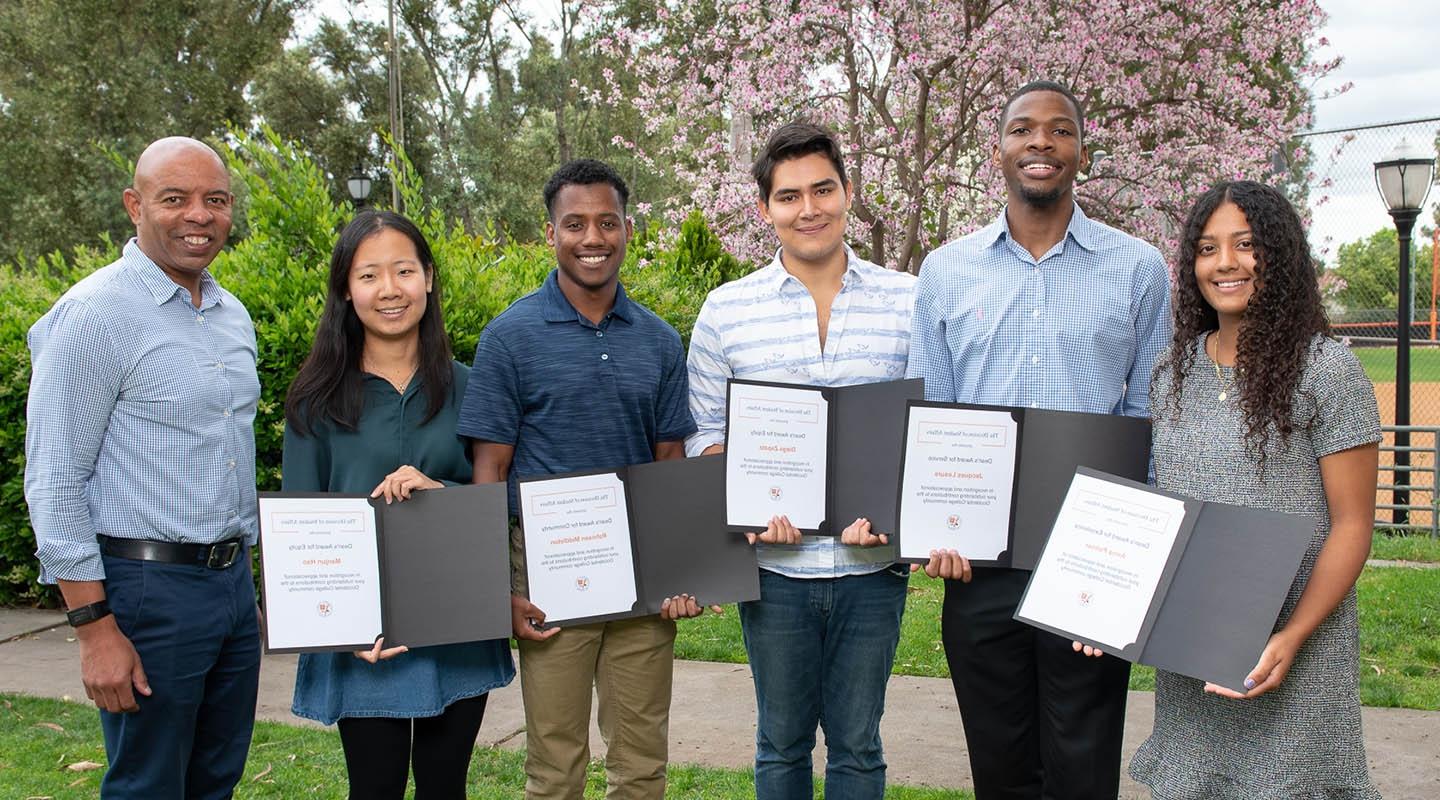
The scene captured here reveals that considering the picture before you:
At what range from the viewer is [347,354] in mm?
2951

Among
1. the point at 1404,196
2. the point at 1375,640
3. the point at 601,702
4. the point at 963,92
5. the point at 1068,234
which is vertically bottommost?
the point at 1375,640

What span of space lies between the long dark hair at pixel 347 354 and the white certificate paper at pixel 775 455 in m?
0.80

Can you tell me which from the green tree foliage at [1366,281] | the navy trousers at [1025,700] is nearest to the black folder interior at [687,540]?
the navy trousers at [1025,700]

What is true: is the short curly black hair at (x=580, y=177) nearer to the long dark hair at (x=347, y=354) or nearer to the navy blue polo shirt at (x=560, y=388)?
the navy blue polo shirt at (x=560, y=388)

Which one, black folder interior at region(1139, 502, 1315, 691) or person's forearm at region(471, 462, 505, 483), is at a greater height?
person's forearm at region(471, 462, 505, 483)

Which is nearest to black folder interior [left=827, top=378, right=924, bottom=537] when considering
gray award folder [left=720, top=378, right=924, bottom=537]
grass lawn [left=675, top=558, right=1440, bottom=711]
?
gray award folder [left=720, top=378, right=924, bottom=537]

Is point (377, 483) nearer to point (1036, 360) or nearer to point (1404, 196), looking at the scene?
point (1036, 360)

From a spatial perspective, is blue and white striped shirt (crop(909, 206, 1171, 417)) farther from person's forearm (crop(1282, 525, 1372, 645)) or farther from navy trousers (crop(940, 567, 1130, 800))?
person's forearm (crop(1282, 525, 1372, 645))

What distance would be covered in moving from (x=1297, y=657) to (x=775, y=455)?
1330mm

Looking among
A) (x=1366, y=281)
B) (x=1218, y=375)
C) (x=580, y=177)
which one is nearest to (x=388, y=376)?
(x=580, y=177)

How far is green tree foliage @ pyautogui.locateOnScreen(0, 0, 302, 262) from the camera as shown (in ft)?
92.5

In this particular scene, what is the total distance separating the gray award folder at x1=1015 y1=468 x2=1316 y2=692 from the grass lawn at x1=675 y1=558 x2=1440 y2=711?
3123 millimetres

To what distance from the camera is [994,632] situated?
118 inches

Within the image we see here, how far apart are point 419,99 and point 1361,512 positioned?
117 feet
